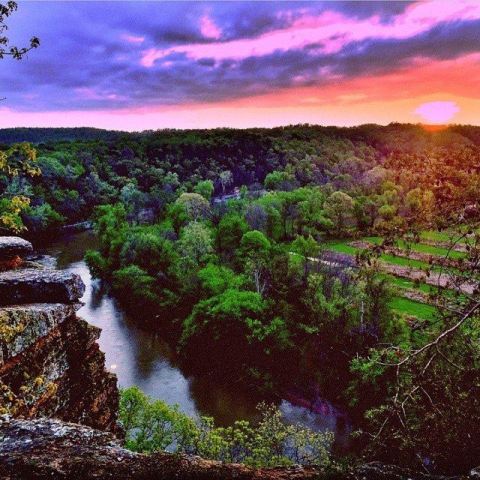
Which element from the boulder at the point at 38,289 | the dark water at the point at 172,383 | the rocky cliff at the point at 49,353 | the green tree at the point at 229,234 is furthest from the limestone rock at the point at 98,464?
the green tree at the point at 229,234

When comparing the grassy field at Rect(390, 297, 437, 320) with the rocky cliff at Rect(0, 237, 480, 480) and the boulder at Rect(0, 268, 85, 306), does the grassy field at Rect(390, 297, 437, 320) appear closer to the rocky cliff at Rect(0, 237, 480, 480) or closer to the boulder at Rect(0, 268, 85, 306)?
the rocky cliff at Rect(0, 237, 480, 480)

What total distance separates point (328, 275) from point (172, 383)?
618 inches

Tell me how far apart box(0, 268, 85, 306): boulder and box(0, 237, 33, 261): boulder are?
1455 millimetres

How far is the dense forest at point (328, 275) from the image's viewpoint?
319 inches

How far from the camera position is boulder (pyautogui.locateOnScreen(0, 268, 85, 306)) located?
10.1m

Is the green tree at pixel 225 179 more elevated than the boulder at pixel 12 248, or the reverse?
the boulder at pixel 12 248

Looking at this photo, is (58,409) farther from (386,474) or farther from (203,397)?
(203,397)

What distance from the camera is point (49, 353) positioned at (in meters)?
9.43

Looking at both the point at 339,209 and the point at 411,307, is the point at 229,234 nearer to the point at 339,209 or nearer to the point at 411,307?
the point at 411,307

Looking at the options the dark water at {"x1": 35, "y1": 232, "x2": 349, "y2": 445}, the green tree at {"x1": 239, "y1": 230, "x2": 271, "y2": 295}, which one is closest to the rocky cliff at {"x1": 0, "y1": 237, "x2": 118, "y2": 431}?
the dark water at {"x1": 35, "y1": 232, "x2": 349, "y2": 445}

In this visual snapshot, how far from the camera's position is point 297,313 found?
3925cm

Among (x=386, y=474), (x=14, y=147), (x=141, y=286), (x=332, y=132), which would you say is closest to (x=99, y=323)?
(x=141, y=286)

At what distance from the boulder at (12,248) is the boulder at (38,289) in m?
1.45

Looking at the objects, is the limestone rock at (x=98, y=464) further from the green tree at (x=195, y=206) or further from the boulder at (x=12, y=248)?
the green tree at (x=195, y=206)
